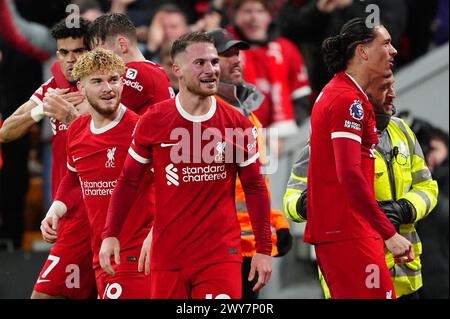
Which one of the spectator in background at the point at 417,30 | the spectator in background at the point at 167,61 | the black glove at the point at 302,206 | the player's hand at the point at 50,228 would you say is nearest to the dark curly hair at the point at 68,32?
the player's hand at the point at 50,228

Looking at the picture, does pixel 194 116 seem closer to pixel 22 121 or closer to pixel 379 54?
pixel 379 54

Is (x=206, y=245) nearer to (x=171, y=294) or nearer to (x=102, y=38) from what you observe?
(x=171, y=294)

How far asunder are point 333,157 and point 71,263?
2177 millimetres

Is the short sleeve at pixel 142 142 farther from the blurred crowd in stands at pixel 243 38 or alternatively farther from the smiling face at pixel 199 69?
the blurred crowd in stands at pixel 243 38

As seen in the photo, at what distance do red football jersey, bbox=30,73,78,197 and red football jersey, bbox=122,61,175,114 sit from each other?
0.59 metres

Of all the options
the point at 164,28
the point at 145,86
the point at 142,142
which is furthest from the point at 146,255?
the point at 164,28

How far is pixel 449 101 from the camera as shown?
11.7m

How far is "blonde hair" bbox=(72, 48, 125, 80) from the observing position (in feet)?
26.4

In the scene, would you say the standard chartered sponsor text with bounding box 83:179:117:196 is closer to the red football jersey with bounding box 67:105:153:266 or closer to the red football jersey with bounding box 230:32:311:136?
the red football jersey with bounding box 67:105:153:266

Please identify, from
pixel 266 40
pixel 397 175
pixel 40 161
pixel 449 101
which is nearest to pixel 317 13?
pixel 266 40

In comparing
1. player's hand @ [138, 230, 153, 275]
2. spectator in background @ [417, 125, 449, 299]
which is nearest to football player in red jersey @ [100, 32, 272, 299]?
player's hand @ [138, 230, 153, 275]

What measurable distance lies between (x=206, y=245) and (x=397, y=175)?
1295 millimetres

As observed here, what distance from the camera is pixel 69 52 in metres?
8.93

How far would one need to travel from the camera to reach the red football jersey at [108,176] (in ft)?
26.6
